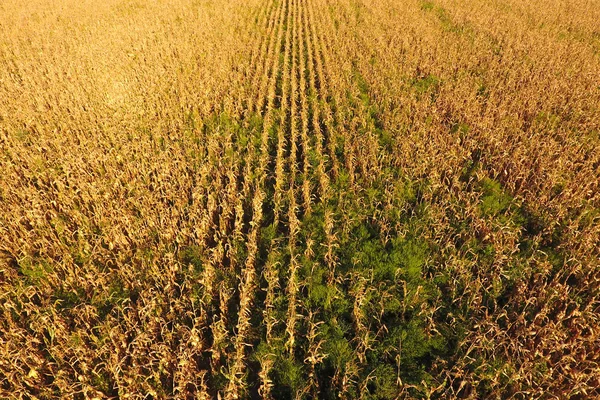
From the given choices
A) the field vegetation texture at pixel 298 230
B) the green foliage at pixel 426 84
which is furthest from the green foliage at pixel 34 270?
the green foliage at pixel 426 84

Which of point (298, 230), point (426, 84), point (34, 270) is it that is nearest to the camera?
point (34, 270)

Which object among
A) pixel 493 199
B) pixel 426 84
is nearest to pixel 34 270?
pixel 493 199

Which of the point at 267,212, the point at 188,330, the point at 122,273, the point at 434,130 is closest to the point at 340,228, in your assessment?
the point at 267,212

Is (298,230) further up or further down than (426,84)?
further down

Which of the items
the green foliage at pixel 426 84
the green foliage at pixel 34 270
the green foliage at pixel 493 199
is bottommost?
the green foliage at pixel 34 270

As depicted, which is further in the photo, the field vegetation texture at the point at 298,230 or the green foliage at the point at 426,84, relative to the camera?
the green foliage at the point at 426,84

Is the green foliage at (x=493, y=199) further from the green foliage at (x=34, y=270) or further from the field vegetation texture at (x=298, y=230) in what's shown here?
the green foliage at (x=34, y=270)

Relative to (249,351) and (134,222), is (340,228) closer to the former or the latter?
(249,351)

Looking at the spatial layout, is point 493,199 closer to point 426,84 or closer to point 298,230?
point 298,230
